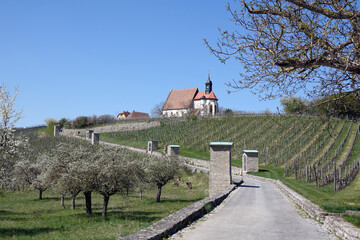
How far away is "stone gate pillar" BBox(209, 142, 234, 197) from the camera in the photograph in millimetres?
23547

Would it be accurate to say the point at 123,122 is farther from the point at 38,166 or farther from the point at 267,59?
the point at 267,59

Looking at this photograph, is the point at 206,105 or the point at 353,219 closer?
the point at 353,219

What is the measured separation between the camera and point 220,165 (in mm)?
23672

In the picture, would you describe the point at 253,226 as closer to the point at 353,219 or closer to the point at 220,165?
the point at 353,219

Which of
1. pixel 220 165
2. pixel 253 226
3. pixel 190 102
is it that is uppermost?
pixel 190 102

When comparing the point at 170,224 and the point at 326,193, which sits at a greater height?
the point at 170,224

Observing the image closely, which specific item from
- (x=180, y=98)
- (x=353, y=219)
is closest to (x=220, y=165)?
(x=353, y=219)

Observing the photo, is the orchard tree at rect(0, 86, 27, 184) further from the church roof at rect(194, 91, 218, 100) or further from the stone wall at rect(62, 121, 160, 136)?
the church roof at rect(194, 91, 218, 100)

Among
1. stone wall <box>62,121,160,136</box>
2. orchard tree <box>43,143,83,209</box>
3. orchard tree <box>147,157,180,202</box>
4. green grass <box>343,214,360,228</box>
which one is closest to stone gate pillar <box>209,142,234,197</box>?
orchard tree <box>147,157,180,202</box>

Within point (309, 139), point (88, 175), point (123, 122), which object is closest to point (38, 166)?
point (88, 175)

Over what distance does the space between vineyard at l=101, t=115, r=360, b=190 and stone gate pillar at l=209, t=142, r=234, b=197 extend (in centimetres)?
647

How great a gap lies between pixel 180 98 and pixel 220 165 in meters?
97.4

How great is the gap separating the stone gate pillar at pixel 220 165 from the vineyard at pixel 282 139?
6468mm

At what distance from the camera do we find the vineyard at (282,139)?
33156 millimetres
